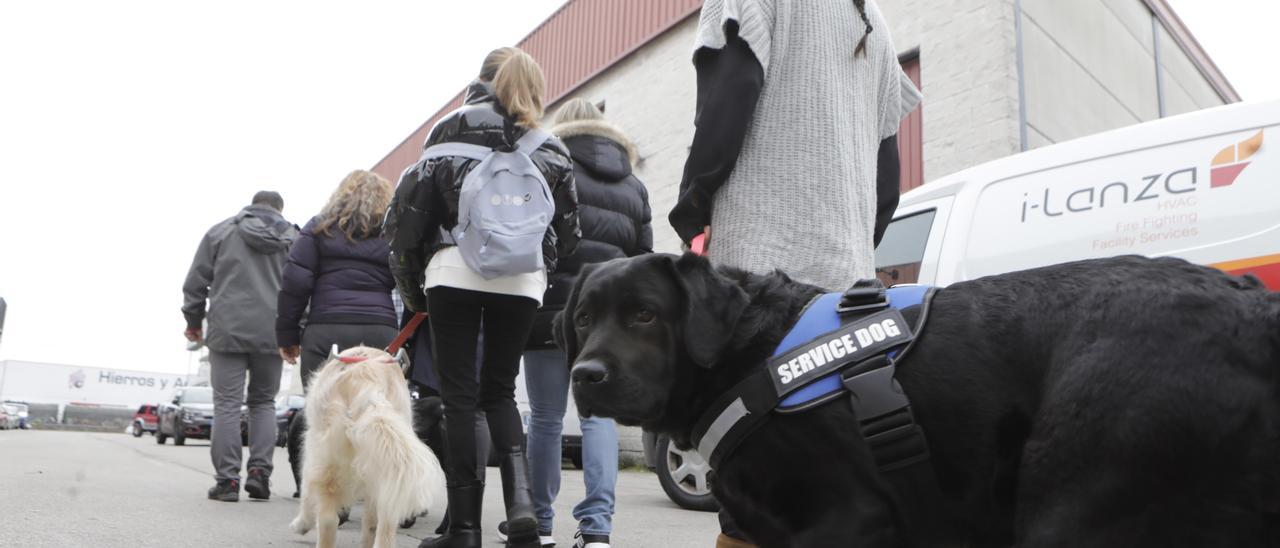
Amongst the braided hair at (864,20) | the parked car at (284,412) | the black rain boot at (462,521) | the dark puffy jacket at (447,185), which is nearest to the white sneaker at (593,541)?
the black rain boot at (462,521)

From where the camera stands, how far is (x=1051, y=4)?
10844 mm

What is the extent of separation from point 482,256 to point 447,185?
383 mm

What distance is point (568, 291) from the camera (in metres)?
4.23

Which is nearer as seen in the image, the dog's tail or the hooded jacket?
the dog's tail

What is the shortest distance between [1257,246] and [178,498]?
6.35m

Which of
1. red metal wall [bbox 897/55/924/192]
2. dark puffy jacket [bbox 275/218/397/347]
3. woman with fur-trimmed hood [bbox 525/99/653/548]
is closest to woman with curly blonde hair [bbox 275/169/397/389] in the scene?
dark puffy jacket [bbox 275/218/397/347]

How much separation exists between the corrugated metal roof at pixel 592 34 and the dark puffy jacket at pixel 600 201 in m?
10.3

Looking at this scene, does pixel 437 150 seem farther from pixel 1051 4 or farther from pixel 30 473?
pixel 1051 4

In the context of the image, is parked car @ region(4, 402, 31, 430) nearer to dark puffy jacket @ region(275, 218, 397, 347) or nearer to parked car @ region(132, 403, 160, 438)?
parked car @ region(132, 403, 160, 438)

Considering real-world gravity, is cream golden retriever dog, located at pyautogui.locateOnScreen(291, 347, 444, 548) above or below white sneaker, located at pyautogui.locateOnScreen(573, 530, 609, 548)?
above

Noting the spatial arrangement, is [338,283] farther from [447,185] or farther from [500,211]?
[500,211]

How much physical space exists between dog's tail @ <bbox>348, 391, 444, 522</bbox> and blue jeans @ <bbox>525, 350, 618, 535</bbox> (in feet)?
1.83

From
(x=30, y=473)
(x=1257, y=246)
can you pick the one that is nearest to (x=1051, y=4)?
(x=1257, y=246)

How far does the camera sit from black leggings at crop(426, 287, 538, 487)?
3656 mm
